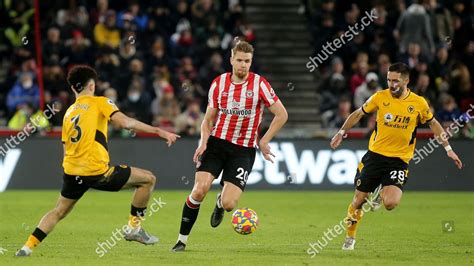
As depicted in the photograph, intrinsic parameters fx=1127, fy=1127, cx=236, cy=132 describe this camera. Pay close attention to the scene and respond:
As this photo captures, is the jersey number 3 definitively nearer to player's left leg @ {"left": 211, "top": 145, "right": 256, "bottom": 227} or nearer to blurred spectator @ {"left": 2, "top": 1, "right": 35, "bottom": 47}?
player's left leg @ {"left": 211, "top": 145, "right": 256, "bottom": 227}

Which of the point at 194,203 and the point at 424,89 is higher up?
the point at 194,203

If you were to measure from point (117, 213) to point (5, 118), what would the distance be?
679 cm

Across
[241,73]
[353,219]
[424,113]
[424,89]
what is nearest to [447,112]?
[424,89]

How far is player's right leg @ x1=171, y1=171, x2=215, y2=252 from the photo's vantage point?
498 inches

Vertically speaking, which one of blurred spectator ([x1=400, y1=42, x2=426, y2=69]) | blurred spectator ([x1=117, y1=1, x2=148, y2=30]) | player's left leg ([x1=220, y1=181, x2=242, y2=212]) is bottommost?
blurred spectator ([x1=400, y1=42, x2=426, y2=69])

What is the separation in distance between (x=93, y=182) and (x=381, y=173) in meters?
3.48

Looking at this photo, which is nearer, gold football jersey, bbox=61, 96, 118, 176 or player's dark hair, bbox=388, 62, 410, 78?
gold football jersey, bbox=61, 96, 118, 176

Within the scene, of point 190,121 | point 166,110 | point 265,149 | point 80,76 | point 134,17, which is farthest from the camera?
point 134,17

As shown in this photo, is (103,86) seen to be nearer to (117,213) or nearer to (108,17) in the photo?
(108,17)

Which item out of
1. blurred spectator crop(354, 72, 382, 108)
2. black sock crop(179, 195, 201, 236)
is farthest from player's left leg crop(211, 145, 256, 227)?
blurred spectator crop(354, 72, 382, 108)

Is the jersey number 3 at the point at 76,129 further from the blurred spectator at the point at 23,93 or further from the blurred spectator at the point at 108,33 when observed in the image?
the blurred spectator at the point at 108,33

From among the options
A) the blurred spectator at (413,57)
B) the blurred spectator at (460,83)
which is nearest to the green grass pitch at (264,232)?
the blurred spectator at (460,83)

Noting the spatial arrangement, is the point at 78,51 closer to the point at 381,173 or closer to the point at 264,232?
the point at 264,232

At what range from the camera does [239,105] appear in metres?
12.9
